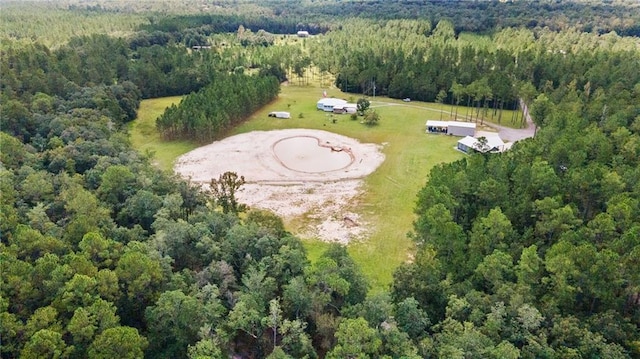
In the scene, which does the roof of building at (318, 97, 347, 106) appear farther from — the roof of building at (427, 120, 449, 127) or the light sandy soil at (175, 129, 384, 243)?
the roof of building at (427, 120, 449, 127)

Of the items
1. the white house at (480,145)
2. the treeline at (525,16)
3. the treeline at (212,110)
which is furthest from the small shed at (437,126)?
the treeline at (525,16)

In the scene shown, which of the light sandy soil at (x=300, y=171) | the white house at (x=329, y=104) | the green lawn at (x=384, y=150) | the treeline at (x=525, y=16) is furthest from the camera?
the treeline at (x=525, y=16)

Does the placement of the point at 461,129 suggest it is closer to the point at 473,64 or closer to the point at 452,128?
the point at 452,128

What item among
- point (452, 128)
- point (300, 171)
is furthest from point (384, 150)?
point (300, 171)

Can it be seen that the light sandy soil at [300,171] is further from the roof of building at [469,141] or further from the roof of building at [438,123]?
the roof of building at [469,141]

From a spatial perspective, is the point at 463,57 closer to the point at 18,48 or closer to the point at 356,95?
the point at 356,95

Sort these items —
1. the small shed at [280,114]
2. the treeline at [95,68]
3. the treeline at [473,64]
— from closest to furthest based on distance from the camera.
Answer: the treeline at [95,68] < the treeline at [473,64] < the small shed at [280,114]
